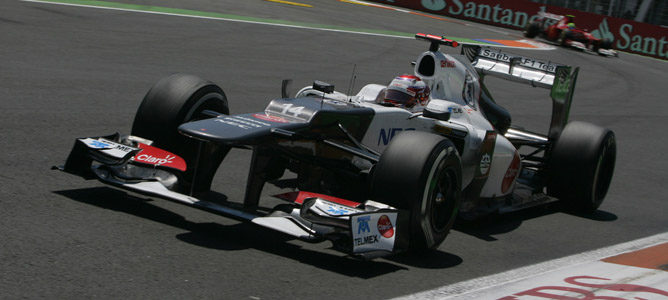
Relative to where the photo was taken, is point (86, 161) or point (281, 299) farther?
point (86, 161)

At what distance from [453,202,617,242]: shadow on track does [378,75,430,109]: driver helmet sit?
1114mm

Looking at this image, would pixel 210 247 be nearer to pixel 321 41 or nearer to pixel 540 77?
pixel 540 77

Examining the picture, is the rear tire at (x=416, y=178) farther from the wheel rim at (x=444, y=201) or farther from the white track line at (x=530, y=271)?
the white track line at (x=530, y=271)

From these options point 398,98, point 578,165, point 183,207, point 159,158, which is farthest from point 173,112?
point 578,165

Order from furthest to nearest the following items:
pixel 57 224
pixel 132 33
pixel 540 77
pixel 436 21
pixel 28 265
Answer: pixel 436 21
pixel 132 33
pixel 540 77
pixel 57 224
pixel 28 265

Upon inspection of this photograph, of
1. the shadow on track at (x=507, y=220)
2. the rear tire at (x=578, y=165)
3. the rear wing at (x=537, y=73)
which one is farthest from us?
the rear wing at (x=537, y=73)

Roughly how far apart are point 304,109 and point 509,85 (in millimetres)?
13739

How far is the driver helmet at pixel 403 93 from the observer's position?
7301 millimetres

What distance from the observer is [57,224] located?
5.49 meters

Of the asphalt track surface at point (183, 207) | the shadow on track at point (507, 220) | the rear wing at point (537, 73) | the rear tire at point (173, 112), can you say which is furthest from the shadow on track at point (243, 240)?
the rear wing at point (537, 73)

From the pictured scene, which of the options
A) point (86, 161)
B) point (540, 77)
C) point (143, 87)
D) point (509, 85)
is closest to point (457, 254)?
point (86, 161)

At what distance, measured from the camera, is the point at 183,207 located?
21.3 feet

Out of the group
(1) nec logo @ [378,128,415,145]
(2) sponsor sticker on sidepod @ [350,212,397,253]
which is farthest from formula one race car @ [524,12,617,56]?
(2) sponsor sticker on sidepod @ [350,212,397,253]

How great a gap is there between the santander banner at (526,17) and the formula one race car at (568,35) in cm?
408
